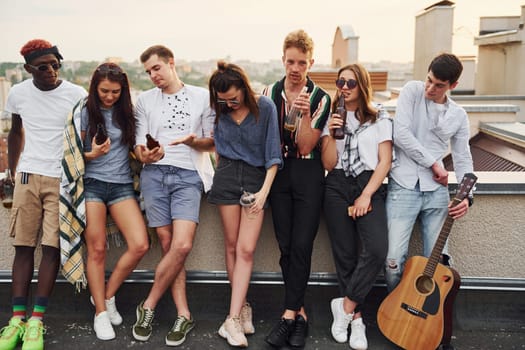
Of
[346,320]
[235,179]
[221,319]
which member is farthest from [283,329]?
[235,179]

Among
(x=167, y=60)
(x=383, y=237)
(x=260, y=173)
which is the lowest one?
(x=383, y=237)

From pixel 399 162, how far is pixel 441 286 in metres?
0.78

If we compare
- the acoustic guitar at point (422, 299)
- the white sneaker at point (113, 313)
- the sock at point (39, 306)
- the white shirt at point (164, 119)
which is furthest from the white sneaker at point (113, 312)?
the acoustic guitar at point (422, 299)

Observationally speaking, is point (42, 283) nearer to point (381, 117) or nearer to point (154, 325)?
point (154, 325)

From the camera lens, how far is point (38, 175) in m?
3.38

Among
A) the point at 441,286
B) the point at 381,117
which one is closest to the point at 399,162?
the point at 381,117

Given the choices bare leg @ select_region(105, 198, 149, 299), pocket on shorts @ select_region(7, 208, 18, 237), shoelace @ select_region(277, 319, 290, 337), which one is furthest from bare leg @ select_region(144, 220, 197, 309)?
pocket on shorts @ select_region(7, 208, 18, 237)

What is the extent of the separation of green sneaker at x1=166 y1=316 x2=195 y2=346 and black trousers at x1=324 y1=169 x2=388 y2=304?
1026 mm

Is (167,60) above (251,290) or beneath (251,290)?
above

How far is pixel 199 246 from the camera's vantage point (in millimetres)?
3740

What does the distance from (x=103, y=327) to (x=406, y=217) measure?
6.68 feet

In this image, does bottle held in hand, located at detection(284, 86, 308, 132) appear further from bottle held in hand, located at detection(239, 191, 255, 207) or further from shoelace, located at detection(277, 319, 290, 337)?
shoelace, located at detection(277, 319, 290, 337)

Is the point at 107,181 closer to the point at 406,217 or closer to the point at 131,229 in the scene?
the point at 131,229

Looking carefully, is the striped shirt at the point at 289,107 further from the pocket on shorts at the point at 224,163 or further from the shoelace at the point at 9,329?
the shoelace at the point at 9,329
